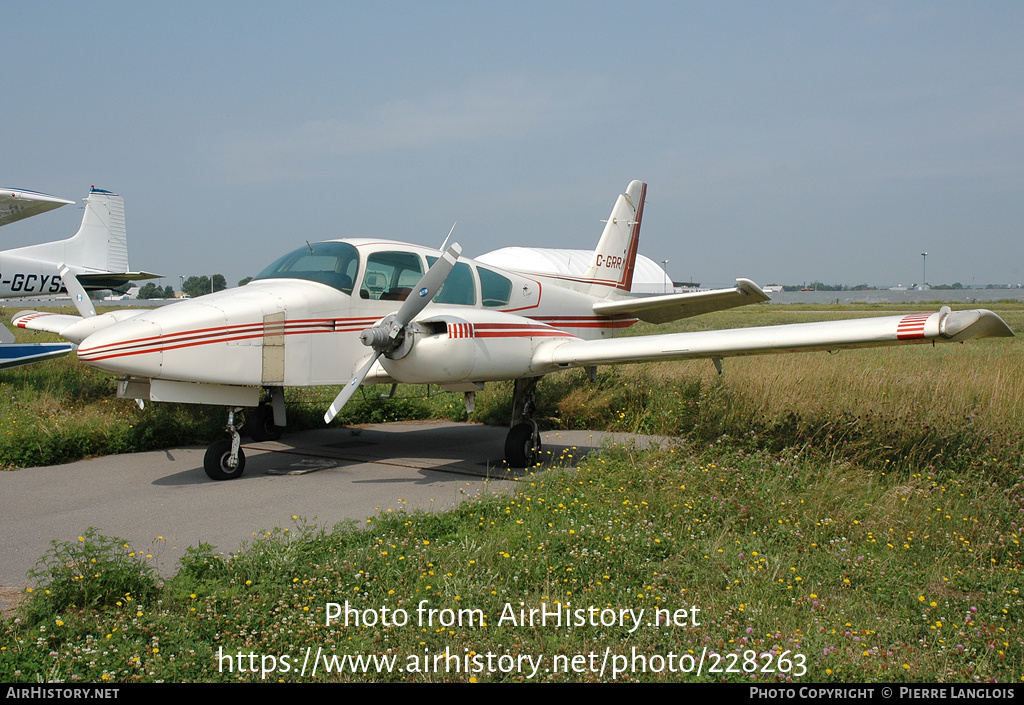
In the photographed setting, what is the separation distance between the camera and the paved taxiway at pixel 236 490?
5914mm

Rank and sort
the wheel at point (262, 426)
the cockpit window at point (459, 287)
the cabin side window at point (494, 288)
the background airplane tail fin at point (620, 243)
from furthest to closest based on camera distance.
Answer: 1. the background airplane tail fin at point (620, 243)
2. the wheel at point (262, 426)
3. the cabin side window at point (494, 288)
4. the cockpit window at point (459, 287)

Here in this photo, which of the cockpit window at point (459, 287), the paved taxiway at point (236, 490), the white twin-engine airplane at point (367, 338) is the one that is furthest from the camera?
the cockpit window at point (459, 287)

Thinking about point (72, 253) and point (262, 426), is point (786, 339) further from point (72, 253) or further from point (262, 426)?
point (72, 253)

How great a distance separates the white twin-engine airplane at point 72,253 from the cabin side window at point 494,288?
38.7 ft

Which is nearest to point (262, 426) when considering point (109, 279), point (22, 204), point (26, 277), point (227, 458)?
point (227, 458)

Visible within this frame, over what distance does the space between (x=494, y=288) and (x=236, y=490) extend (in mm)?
4361

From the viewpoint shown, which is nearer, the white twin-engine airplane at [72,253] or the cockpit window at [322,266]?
the cockpit window at [322,266]

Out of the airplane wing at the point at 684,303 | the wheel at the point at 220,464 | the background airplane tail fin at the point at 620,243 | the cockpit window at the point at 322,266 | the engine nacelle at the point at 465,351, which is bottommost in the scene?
the wheel at the point at 220,464

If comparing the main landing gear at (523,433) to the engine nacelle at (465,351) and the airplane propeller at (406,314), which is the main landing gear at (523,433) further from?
the airplane propeller at (406,314)

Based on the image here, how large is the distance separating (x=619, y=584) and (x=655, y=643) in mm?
742

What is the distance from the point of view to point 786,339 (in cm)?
752

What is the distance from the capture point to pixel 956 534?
17.6 feet

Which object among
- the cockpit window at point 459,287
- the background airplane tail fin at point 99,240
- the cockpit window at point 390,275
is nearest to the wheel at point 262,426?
the cockpit window at point 390,275

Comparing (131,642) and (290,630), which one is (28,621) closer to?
(131,642)
